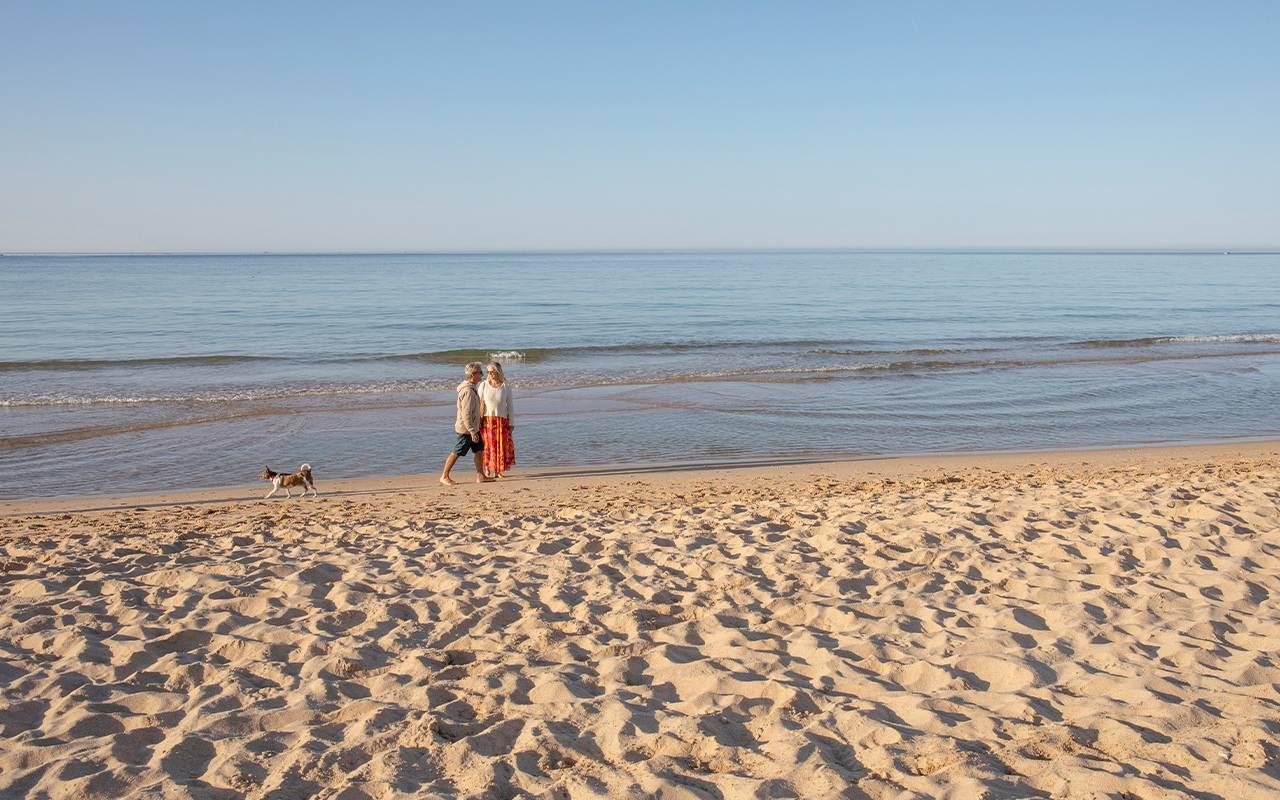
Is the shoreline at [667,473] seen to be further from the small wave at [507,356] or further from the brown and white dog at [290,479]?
the small wave at [507,356]

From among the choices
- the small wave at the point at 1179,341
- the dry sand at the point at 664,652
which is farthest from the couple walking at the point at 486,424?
the small wave at the point at 1179,341

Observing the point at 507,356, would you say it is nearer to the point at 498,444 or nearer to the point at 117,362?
the point at 117,362

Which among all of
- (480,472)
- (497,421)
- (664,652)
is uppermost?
(497,421)

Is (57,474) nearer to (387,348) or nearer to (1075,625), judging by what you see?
(1075,625)

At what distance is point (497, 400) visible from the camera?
1157cm

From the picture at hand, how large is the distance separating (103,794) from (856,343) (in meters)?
27.8

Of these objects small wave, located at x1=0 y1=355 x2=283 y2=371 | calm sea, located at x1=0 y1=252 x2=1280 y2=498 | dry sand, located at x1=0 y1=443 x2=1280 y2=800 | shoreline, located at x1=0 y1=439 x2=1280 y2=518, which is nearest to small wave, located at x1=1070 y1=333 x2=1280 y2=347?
calm sea, located at x1=0 y1=252 x2=1280 y2=498

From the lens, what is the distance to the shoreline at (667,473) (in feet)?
34.7

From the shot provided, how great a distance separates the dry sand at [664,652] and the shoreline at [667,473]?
177 centimetres

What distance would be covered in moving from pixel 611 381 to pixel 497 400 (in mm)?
10127

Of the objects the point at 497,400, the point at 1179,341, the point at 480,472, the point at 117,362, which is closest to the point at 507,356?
the point at 117,362

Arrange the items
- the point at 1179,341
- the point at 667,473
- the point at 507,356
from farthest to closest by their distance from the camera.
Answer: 1. the point at 1179,341
2. the point at 507,356
3. the point at 667,473

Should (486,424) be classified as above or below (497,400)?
below

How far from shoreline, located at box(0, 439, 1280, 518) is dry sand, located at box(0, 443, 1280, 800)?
177 cm
